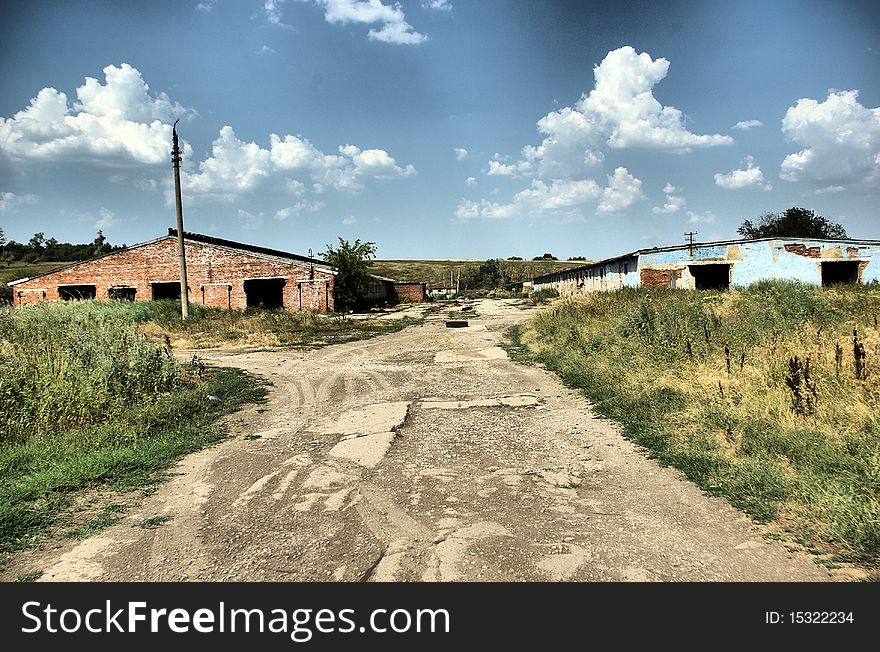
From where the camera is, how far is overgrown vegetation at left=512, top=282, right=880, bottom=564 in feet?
12.2

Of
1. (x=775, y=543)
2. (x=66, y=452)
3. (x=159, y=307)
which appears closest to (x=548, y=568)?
(x=775, y=543)

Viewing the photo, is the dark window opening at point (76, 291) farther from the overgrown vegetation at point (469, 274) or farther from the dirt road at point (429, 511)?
the overgrown vegetation at point (469, 274)

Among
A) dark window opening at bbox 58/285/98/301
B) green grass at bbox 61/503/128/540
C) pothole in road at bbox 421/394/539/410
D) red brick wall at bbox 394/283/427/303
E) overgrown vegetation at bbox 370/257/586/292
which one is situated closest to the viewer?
green grass at bbox 61/503/128/540

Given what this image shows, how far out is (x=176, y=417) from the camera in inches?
270

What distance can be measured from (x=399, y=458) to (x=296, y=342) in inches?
507

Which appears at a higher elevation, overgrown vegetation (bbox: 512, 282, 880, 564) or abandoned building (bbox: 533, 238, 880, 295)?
abandoned building (bbox: 533, 238, 880, 295)

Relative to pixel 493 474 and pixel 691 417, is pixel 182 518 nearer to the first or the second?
pixel 493 474

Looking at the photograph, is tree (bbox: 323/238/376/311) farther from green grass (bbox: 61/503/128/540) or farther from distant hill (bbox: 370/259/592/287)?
distant hill (bbox: 370/259/592/287)

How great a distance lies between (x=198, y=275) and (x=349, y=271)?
9.30 m

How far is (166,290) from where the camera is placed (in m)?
33.1

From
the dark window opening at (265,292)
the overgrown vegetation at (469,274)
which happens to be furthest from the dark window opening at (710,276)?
the overgrown vegetation at (469,274)

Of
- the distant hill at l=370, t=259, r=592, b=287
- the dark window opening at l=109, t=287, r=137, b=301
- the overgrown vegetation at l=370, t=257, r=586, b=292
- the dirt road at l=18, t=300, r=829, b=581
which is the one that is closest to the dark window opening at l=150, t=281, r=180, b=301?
the dark window opening at l=109, t=287, r=137, b=301

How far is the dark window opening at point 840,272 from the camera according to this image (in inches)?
949

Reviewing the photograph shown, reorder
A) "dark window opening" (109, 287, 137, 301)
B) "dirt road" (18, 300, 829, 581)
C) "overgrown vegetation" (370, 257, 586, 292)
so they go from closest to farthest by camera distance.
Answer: "dirt road" (18, 300, 829, 581)
"dark window opening" (109, 287, 137, 301)
"overgrown vegetation" (370, 257, 586, 292)
